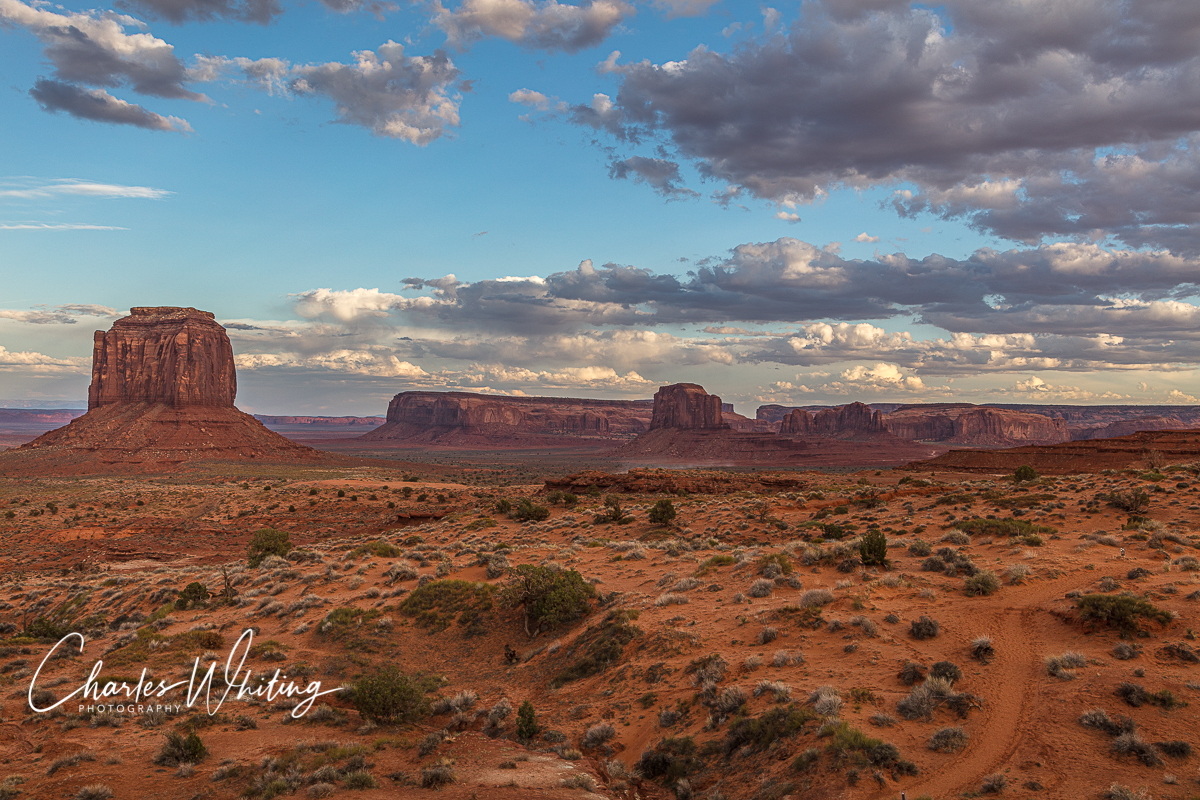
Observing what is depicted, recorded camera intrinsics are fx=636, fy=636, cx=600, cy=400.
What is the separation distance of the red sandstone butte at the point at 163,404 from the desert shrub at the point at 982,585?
358 feet

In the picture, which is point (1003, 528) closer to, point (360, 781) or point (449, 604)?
point (449, 604)

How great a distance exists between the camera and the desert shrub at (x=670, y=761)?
35.0ft

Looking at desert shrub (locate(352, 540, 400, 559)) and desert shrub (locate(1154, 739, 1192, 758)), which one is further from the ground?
desert shrub (locate(1154, 739, 1192, 758))

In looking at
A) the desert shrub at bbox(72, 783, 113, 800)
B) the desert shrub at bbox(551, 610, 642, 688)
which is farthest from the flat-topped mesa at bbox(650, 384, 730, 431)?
the desert shrub at bbox(72, 783, 113, 800)

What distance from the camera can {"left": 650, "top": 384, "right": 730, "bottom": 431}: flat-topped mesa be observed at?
180 metres

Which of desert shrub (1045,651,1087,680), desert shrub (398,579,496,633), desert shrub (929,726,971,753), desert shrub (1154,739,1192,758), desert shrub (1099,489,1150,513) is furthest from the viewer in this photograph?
desert shrub (1099,489,1150,513)

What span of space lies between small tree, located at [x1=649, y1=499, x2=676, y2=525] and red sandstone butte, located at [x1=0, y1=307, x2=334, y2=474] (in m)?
93.4

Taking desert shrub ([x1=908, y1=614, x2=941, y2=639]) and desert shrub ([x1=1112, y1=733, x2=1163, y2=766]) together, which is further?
desert shrub ([x1=908, y1=614, x2=941, y2=639])

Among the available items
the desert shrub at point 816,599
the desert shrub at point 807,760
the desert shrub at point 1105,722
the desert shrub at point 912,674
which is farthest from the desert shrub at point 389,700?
the desert shrub at point 1105,722

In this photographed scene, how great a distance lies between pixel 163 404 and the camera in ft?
390

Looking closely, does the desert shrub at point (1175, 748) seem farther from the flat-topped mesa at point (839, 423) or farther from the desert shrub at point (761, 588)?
the flat-topped mesa at point (839, 423)

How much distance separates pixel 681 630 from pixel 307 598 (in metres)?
14.0

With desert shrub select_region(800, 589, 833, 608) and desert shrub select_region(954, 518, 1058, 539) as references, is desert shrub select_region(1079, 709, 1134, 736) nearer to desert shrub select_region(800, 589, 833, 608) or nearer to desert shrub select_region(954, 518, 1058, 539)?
desert shrub select_region(800, 589, 833, 608)

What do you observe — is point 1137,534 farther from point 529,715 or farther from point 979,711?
point 529,715
